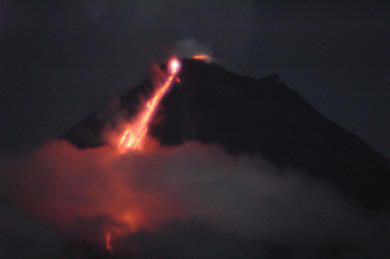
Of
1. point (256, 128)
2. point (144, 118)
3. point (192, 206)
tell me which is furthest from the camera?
point (256, 128)

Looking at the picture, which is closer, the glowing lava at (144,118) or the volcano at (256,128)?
the glowing lava at (144,118)

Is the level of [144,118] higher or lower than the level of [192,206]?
higher

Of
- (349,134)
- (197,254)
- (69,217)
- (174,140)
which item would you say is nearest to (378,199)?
(349,134)

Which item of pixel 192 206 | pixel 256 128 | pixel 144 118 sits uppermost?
pixel 256 128

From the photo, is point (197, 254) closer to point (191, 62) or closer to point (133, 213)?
point (133, 213)

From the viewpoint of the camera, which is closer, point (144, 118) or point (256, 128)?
point (144, 118)
